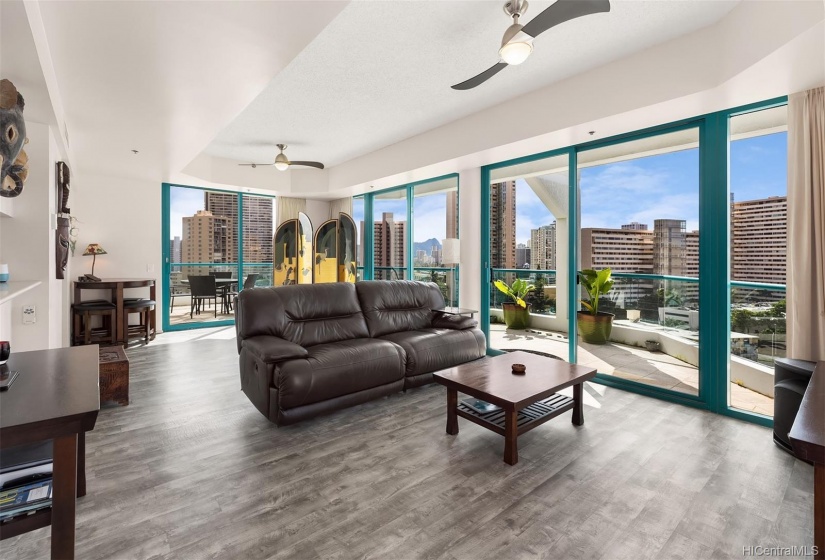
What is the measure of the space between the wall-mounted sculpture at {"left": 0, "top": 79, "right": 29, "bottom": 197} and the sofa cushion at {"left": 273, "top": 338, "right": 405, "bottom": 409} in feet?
6.47

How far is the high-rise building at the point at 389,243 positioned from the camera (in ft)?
22.4

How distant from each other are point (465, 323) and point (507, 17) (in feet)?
8.98

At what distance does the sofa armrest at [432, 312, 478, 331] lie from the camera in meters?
4.20

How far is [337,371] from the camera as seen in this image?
2.99 meters

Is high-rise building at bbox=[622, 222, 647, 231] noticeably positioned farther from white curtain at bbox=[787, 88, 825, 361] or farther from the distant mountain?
the distant mountain

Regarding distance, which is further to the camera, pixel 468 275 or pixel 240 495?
pixel 468 275

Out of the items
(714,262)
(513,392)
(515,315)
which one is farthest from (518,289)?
(513,392)

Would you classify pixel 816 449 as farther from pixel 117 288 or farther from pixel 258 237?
pixel 258 237

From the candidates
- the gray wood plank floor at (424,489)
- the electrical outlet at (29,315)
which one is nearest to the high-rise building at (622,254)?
the gray wood plank floor at (424,489)

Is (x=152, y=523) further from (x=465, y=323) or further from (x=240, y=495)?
(x=465, y=323)

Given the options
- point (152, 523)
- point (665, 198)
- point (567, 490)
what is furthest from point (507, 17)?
point (152, 523)

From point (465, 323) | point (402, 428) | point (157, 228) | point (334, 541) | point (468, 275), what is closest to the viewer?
point (334, 541)

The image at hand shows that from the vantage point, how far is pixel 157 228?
6441mm

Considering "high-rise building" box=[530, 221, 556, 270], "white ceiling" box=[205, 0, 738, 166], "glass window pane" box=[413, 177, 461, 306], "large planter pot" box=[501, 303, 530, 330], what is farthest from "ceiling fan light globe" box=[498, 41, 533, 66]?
"glass window pane" box=[413, 177, 461, 306]
